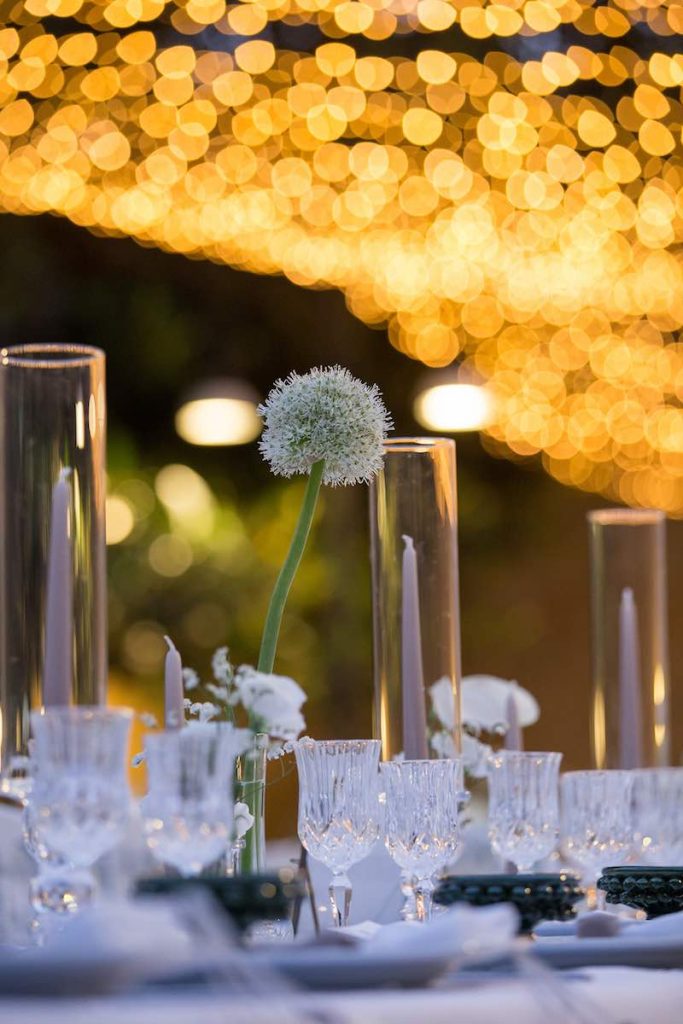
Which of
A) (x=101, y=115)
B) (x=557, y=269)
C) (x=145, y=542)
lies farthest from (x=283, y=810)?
(x=101, y=115)

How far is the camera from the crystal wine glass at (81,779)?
45.5 inches

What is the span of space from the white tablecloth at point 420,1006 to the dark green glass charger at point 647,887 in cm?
32

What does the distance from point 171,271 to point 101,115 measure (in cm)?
253

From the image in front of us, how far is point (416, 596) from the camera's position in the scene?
6.05 ft

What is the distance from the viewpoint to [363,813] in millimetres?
1513

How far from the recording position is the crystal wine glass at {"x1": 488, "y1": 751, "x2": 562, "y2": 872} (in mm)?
1674

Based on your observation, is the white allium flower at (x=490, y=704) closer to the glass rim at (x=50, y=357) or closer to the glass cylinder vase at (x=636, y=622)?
the glass cylinder vase at (x=636, y=622)

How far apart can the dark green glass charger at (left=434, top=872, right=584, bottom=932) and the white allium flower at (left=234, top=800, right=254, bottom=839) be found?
34cm

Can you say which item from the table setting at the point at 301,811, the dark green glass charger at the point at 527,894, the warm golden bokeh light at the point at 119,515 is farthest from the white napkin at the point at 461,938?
the warm golden bokeh light at the point at 119,515

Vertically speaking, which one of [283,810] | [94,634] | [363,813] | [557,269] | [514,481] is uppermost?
[557,269]

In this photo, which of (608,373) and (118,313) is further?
(118,313)

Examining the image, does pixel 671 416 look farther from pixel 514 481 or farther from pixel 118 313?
pixel 118 313

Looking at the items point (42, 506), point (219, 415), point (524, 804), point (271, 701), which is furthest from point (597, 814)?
point (219, 415)

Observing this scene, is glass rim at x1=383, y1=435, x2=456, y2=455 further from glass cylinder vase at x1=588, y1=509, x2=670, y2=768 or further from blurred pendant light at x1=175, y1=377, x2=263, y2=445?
blurred pendant light at x1=175, y1=377, x2=263, y2=445
